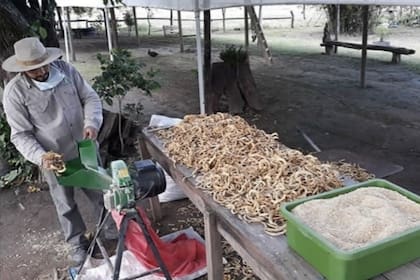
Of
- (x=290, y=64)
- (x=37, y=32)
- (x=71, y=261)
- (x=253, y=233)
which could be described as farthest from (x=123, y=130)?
(x=290, y=64)

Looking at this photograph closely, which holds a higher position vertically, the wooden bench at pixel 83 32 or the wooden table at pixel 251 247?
the wooden bench at pixel 83 32

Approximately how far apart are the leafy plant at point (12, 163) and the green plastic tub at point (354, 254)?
3.18 meters

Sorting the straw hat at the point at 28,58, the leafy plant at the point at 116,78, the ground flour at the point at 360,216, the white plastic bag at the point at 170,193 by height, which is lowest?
the white plastic bag at the point at 170,193

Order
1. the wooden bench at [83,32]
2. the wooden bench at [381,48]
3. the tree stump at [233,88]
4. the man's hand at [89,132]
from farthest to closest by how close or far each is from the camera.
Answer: the wooden bench at [83,32]
the wooden bench at [381,48]
the tree stump at [233,88]
the man's hand at [89,132]

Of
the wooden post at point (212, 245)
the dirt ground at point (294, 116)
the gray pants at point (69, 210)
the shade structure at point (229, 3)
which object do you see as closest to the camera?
the wooden post at point (212, 245)

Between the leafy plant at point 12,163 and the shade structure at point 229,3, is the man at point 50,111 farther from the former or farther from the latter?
the shade structure at point 229,3

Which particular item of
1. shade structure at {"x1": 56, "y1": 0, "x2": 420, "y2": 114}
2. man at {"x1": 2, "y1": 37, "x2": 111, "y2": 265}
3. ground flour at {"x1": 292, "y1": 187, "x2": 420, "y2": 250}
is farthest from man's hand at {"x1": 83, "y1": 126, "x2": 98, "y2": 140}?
shade structure at {"x1": 56, "y1": 0, "x2": 420, "y2": 114}

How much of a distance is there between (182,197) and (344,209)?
2198 millimetres

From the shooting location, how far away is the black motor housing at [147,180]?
67.1 inches

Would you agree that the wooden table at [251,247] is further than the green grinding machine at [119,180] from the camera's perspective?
No

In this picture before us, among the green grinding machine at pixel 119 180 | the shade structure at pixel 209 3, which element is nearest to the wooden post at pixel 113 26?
the shade structure at pixel 209 3

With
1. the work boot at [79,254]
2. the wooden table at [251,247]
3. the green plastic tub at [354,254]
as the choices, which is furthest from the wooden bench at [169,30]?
the green plastic tub at [354,254]

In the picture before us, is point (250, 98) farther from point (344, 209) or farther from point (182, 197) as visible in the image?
point (344, 209)

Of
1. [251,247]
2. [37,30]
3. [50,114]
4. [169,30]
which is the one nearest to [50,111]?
[50,114]
